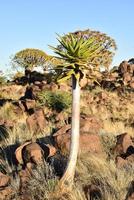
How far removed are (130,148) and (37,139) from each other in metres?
2.73

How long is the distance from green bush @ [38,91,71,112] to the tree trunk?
1056cm

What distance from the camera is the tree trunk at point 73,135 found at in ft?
26.5

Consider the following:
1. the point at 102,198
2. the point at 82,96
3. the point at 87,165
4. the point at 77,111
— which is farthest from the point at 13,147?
the point at 82,96

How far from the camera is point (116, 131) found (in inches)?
533

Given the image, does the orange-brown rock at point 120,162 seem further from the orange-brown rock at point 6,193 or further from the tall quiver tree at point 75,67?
the orange-brown rock at point 6,193

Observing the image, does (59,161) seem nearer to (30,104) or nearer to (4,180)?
(4,180)

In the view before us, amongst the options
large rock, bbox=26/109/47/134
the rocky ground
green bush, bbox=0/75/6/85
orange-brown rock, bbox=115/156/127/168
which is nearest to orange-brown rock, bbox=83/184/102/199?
the rocky ground

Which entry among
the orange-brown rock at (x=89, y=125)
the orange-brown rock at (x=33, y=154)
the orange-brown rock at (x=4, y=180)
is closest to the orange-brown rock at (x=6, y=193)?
the orange-brown rock at (x=4, y=180)

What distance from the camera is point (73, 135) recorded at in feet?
26.7

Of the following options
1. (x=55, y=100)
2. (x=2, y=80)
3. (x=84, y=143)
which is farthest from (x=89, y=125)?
(x=2, y=80)

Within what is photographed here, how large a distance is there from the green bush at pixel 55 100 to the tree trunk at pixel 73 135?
10.6 meters

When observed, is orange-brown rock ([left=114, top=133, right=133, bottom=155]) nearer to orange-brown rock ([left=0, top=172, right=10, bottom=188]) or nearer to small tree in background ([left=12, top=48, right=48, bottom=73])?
orange-brown rock ([left=0, top=172, right=10, bottom=188])

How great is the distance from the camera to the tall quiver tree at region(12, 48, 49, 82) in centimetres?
3400

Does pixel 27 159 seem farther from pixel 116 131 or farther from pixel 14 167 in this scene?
pixel 116 131
